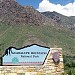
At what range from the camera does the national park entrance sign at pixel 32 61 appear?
1984 centimetres

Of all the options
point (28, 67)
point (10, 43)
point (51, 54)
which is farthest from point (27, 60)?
point (10, 43)

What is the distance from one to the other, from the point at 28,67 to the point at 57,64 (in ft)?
7.02

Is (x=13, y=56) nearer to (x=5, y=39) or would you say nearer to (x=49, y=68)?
(x=49, y=68)

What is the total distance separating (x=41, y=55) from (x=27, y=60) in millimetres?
1084

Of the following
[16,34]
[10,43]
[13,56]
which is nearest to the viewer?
[13,56]

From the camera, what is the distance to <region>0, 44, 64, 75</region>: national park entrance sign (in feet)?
65.1

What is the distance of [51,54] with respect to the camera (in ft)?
66.9

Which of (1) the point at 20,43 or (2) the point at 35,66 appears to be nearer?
(2) the point at 35,66

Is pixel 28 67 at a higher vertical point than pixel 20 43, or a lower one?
lower

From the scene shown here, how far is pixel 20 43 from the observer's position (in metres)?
194

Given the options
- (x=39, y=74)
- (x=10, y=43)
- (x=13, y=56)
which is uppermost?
(x=10, y=43)

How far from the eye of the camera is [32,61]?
20.2 m

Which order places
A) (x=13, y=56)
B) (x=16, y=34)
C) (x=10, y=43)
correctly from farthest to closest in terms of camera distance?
(x=16, y=34) → (x=10, y=43) → (x=13, y=56)

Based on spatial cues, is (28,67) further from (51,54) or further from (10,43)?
(10,43)
